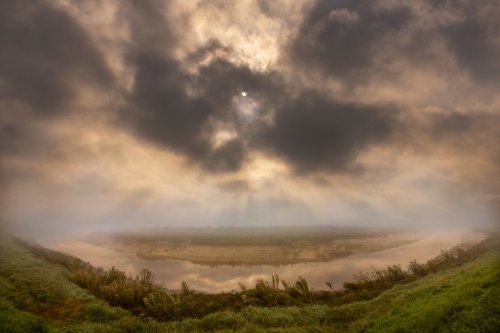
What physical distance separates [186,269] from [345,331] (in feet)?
114

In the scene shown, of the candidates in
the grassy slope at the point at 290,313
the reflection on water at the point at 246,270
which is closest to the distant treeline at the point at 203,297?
the grassy slope at the point at 290,313

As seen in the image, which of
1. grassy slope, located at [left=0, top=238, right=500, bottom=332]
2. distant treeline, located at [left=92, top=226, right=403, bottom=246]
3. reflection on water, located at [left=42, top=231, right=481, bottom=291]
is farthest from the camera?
distant treeline, located at [left=92, top=226, right=403, bottom=246]

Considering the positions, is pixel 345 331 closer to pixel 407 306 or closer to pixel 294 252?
pixel 407 306

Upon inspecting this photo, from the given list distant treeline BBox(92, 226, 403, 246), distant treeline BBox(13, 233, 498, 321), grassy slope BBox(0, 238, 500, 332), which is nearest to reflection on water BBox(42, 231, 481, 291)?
distant treeline BBox(13, 233, 498, 321)

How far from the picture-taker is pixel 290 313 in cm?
2023

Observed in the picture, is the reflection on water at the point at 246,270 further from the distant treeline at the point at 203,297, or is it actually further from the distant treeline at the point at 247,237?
the distant treeline at the point at 247,237

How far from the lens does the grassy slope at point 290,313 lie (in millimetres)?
12953

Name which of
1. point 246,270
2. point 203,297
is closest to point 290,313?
point 203,297

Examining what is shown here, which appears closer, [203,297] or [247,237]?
[203,297]

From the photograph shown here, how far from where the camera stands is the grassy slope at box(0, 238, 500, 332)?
1295cm

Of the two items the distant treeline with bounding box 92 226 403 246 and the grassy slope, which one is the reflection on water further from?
the distant treeline with bounding box 92 226 403 246

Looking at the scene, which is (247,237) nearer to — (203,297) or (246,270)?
(246,270)

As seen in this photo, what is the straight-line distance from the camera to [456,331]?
37.6ft

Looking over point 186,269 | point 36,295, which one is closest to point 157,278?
point 186,269
